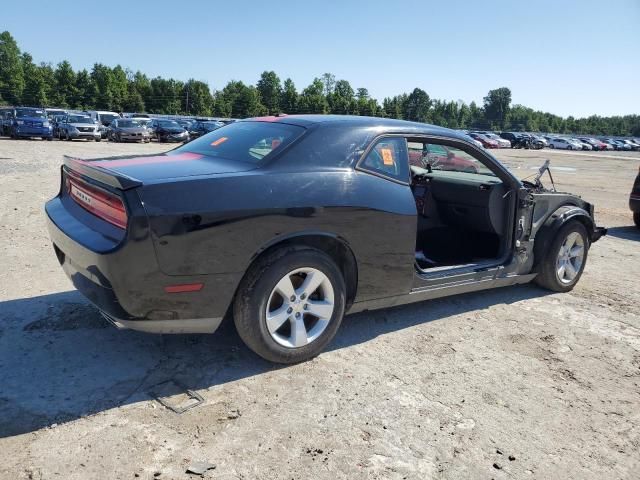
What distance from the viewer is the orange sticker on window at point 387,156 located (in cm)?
373

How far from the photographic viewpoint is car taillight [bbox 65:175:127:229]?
2.85 m

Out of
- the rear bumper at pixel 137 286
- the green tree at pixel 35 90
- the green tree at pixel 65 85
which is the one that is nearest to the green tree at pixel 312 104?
the green tree at pixel 65 85

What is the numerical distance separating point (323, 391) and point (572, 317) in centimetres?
273

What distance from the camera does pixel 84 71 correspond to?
2756 inches

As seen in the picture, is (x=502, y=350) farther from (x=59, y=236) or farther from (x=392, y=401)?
(x=59, y=236)

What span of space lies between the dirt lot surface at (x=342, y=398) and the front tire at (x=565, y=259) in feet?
1.54

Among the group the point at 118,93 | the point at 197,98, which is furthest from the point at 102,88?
the point at 197,98

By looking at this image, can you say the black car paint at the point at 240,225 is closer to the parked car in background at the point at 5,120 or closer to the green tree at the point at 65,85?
the parked car in background at the point at 5,120

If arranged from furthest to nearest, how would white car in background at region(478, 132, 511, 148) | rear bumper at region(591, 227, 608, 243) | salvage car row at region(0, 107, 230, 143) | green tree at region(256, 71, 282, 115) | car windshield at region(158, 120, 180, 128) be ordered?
green tree at region(256, 71, 282, 115) → white car in background at region(478, 132, 511, 148) → car windshield at region(158, 120, 180, 128) → salvage car row at region(0, 107, 230, 143) → rear bumper at region(591, 227, 608, 243)

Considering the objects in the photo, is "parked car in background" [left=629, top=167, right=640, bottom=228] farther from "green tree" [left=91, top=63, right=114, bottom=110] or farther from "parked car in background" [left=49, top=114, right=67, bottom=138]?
"green tree" [left=91, top=63, right=114, bottom=110]

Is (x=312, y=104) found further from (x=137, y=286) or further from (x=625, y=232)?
(x=137, y=286)

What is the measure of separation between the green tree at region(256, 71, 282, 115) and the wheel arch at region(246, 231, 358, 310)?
84.9 meters

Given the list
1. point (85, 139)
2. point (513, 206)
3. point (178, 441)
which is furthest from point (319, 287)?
point (85, 139)

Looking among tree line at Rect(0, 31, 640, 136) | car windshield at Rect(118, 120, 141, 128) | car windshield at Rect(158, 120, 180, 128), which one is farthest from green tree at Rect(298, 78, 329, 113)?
car windshield at Rect(118, 120, 141, 128)
